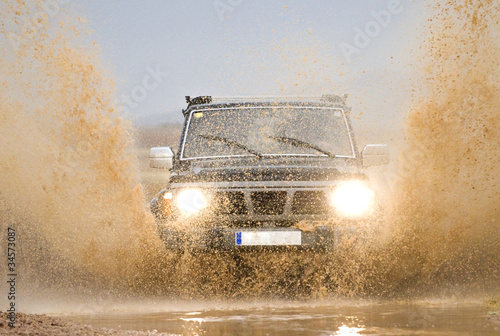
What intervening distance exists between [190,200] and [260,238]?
2.78ft

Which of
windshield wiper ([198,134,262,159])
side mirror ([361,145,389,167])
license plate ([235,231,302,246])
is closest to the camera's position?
license plate ([235,231,302,246])

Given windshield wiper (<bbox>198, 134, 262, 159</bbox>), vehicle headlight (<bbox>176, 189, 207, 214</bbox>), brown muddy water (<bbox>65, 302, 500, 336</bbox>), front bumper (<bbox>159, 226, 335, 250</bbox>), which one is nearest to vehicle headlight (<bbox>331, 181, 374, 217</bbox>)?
front bumper (<bbox>159, 226, 335, 250</bbox>)

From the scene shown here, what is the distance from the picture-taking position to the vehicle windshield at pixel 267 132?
29.3ft

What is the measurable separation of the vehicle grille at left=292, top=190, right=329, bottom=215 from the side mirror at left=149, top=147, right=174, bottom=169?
154 centimetres

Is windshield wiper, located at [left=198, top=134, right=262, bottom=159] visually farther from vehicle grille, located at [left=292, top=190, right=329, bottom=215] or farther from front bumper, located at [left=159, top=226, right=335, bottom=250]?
front bumper, located at [left=159, top=226, right=335, bottom=250]

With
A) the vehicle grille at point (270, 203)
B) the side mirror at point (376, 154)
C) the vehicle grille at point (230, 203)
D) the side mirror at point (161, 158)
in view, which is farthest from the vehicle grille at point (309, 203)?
the side mirror at point (161, 158)

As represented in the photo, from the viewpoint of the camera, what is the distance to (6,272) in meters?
10.4

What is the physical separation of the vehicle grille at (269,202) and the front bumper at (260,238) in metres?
0.23

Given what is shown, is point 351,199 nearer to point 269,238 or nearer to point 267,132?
point 269,238

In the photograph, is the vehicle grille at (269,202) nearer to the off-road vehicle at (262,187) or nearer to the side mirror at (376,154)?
the off-road vehicle at (262,187)

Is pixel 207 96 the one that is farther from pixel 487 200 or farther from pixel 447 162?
pixel 487 200

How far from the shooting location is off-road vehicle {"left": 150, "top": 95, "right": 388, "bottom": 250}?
7.84 meters

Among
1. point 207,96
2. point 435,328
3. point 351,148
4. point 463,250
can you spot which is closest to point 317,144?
point 351,148

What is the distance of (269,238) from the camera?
7750mm
